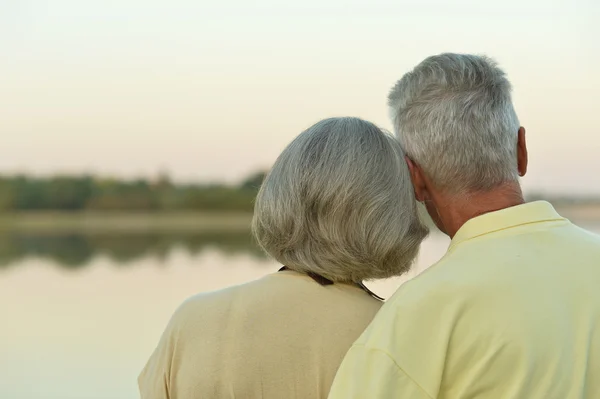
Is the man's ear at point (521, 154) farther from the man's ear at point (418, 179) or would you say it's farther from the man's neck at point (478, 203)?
the man's ear at point (418, 179)

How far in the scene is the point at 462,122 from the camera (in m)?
1.31

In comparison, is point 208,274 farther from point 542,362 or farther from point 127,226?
point 127,226

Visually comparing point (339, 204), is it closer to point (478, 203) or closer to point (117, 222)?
point (478, 203)

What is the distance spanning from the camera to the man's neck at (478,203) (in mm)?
1288

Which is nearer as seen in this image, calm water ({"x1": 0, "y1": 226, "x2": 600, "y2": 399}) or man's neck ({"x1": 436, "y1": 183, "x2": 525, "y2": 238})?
man's neck ({"x1": 436, "y1": 183, "x2": 525, "y2": 238})

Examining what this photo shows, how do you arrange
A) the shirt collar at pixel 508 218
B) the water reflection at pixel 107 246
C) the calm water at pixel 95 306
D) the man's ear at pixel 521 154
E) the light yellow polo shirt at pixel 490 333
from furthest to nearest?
1. the water reflection at pixel 107 246
2. the calm water at pixel 95 306
3. the man's ear at pixel 521 154
4. the shirt collar at pixel 508 218
5. the light yellow polo shirt at pixel 490 333

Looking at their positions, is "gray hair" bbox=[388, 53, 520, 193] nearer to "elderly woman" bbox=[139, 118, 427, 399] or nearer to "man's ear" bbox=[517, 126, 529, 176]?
"man's ear" bbox=[517, 126, 529, 176]

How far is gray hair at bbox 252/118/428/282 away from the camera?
1.42m

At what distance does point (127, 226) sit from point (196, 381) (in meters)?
44.3

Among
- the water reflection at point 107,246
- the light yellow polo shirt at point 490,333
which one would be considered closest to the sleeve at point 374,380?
the light yellow polo shirt at point 490,333

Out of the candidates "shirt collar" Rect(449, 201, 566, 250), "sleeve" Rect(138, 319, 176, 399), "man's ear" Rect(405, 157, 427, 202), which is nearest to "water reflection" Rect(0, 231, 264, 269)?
"sleeve" Rect(138, 319, 176, 399)

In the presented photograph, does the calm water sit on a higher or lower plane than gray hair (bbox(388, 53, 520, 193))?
lower

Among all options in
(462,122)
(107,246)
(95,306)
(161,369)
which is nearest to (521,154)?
(462,122)

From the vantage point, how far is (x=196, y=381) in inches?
56.7
